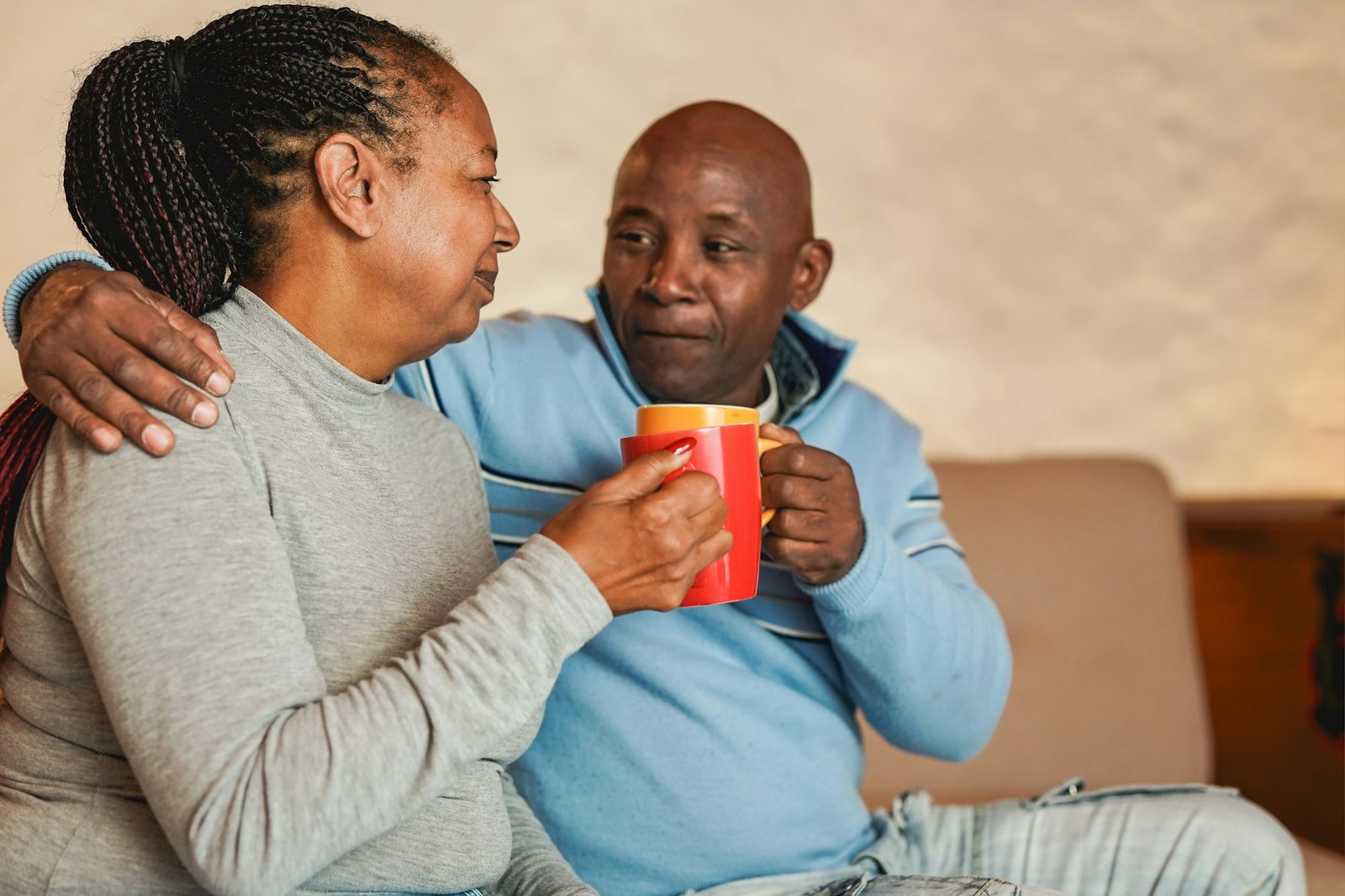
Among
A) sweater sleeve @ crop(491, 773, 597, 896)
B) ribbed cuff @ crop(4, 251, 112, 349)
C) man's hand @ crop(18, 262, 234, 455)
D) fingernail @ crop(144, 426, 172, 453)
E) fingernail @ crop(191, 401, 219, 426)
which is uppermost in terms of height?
ribbed cuff @ crop(4, 251, 112, 349)

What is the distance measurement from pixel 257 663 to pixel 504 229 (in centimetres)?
42

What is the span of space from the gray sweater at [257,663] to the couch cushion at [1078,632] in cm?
107

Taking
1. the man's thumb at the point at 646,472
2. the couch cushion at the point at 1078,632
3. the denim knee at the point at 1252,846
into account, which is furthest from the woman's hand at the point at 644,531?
the couch cushion at the point at 1078,632

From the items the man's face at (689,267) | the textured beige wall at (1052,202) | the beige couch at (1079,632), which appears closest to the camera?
the man's face at (689,267)

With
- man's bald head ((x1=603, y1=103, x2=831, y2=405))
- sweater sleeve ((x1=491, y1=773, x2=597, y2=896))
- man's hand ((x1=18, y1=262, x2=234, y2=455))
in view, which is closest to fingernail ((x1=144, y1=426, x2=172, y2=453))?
man's hand ((x1=18, y1=262, x2=234, y2=455))

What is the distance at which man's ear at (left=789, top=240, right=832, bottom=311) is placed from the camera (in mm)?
1521

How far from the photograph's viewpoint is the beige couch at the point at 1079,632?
1.80 meters

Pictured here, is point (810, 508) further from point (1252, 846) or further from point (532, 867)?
point (1252, 846)

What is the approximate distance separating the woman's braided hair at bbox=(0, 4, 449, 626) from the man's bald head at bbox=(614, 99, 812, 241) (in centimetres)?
49

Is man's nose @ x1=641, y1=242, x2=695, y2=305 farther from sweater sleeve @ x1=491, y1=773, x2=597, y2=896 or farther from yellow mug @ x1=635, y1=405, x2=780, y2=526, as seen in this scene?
sweater sleeve @ x1=491, y1=773, x2=597, y2=896

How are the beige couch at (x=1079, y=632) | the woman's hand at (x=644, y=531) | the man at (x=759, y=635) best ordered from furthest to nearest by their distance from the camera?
1. the beige couch at (x=1079, y=632)
2. the man at (x=759, y=635)
3. the woman's hand at (x=644, y=531)

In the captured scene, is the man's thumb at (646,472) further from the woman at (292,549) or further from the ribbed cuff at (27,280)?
the ribbed cuff at (27,280)

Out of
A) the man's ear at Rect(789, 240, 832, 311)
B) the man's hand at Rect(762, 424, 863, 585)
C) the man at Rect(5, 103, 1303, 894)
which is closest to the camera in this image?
the man's hand at Rect(762, 424, 863, 585)

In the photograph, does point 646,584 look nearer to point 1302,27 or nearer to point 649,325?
point 649,325
